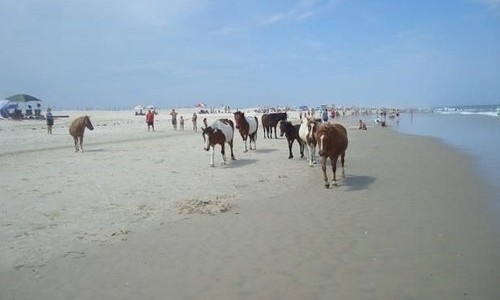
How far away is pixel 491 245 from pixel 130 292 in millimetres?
5577

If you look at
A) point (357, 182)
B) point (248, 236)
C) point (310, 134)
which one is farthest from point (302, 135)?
point (248, 236)

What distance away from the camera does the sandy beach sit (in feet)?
17.4

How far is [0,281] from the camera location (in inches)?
219

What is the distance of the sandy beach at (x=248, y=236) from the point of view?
531 cm

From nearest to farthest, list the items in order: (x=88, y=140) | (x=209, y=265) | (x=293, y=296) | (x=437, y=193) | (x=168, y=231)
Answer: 1. (x=293, y=296)
2. (x=209, y=265)
3. (x=168, y=231)
4. (x=437, y=193)
5. (x=88, y=140)

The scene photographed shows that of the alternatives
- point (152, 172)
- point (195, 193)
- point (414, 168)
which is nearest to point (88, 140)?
point (152, 172)

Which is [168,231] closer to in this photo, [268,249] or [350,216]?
[268,249]

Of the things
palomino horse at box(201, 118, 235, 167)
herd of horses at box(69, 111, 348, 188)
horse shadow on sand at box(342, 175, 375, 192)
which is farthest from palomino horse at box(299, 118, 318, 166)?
palomino horse at box(201, 118, 235, 167)

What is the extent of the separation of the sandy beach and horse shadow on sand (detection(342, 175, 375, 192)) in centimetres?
6

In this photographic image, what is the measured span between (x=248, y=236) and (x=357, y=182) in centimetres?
559

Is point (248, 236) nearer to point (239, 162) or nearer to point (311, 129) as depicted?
point (311, 129)

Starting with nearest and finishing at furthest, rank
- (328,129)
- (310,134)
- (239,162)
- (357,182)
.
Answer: (328,129)
(357,182)
(310,134)
(239,162)

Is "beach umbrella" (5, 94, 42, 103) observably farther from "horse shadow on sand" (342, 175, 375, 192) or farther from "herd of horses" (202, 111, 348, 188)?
"horse shadow on sand" (342, 175, 375, 192)

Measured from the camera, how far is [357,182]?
11836 millimetres
